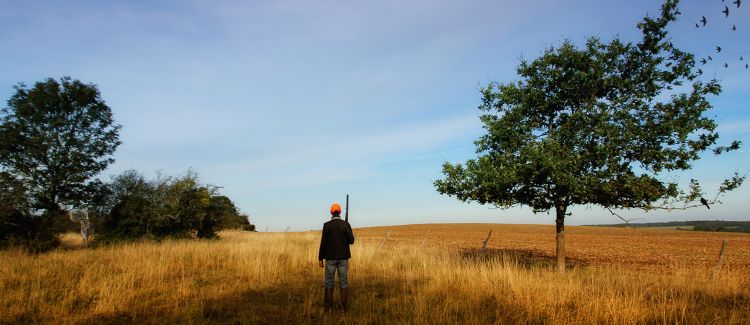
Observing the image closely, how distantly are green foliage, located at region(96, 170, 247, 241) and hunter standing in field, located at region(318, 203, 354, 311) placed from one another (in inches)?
721

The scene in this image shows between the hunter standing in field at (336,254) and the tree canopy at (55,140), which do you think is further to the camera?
the tree canopy at (55,140)

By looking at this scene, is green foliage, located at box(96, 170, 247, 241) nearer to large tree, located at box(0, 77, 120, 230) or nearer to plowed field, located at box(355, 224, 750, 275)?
large tree, located at box(0, 77, 120, 230)

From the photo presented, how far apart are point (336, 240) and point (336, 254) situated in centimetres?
29

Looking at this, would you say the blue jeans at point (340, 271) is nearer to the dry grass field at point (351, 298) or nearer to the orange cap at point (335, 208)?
the dry grass field at point (351, 298)

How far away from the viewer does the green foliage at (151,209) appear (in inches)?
886

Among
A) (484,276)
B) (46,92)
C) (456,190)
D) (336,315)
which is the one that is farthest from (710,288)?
(46,92)

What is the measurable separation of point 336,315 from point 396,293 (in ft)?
7.65

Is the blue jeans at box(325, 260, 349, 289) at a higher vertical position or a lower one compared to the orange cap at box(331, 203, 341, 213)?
lower

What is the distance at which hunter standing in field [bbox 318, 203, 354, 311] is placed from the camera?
27.2 ft

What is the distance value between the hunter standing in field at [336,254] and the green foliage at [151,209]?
1830 centimetres

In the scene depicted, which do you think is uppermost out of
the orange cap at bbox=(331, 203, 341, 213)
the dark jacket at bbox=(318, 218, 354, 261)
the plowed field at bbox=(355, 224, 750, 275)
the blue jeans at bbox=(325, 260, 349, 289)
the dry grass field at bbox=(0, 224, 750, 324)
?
the orange cap at bbox=(331, 203, 341, 213)

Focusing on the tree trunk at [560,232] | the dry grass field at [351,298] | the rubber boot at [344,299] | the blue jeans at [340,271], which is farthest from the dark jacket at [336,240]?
the tree trunk at [560,232]

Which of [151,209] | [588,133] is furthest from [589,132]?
[151,209]

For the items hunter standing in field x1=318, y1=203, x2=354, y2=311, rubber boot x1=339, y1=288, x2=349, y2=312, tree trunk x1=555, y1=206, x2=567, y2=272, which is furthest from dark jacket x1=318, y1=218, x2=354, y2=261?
tree trunk x1=555, y1=206, x2=567, y2=272
